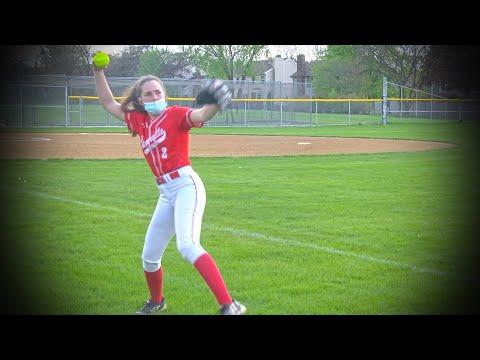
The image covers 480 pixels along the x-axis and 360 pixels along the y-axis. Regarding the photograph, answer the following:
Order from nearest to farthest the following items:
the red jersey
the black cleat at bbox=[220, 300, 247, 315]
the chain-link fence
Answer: the black cleat at bbox=[220, 300, 247, 315] → the red jersey → the chain-link fence

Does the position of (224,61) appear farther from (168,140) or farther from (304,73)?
(168,140)

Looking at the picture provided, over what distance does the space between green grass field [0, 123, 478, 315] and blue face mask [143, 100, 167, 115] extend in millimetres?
1546

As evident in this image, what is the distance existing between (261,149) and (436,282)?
14298 mm

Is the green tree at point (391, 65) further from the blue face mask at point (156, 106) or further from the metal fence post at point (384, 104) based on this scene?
the blue face mask at point (156, 106)

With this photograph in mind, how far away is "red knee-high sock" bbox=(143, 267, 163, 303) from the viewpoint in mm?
5386

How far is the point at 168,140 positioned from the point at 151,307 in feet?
4.35

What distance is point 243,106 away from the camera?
35.1 m

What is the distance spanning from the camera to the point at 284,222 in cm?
909

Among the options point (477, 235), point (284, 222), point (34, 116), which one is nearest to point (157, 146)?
point (284, 222)

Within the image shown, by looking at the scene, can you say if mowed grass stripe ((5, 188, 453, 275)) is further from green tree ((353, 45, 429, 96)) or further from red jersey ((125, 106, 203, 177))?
green tree ((353, 45, 429, 96))

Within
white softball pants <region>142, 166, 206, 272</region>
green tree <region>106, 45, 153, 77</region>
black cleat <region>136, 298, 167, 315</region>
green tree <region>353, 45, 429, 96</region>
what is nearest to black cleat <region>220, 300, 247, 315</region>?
white softball pants <region>142, 166, 206, 272</region>

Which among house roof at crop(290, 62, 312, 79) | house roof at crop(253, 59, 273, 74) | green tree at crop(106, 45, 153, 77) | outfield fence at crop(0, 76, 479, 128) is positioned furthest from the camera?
house roof at crop(290, 62, 312, 79)

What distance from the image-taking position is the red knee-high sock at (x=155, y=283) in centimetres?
539

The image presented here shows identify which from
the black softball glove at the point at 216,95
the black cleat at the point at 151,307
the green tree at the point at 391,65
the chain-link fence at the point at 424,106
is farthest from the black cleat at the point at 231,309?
the chain-link fence at the point at 424,106
